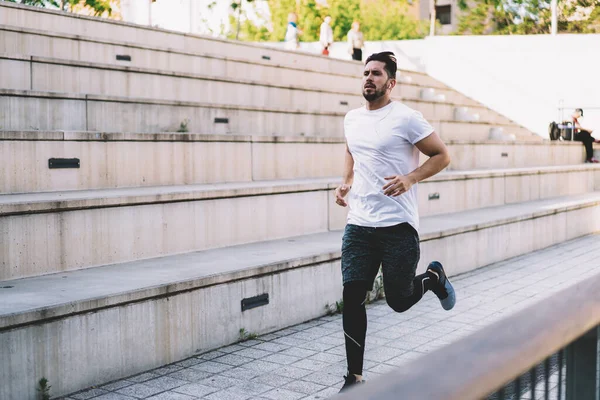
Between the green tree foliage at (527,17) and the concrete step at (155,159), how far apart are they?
3110 centimetres

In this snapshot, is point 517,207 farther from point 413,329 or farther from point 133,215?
point 133,215

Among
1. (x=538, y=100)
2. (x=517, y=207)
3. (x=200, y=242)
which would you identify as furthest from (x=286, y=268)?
(x=538, y=100)

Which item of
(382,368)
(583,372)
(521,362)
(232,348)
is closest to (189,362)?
(232,348)

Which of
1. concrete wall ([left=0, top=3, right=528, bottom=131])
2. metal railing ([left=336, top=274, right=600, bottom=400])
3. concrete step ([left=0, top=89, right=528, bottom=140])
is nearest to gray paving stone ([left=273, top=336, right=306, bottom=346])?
concrete step ([left=0, top=89, right=528, bottom=140])

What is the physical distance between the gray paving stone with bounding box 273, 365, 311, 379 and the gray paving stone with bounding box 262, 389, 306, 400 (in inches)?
12.1

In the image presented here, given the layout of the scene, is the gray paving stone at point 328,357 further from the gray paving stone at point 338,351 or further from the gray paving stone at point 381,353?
the gray paving stone at point 381,353

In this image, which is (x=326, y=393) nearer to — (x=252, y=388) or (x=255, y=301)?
(x=252, y=388)

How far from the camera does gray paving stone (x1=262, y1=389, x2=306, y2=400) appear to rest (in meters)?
4.71

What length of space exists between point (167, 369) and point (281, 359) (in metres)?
0.81

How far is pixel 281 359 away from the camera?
554 centimetres

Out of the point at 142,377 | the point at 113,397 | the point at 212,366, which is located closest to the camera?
the point at 113,397

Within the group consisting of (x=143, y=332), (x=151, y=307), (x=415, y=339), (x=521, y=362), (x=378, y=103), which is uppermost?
(x=378, y=103)

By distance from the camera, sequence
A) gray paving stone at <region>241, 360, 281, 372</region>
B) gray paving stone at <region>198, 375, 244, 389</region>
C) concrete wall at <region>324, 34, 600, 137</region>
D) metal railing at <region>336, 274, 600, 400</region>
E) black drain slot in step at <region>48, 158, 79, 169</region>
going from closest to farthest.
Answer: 1. metal railing at <region>336, 274, 600, 400</region>
2. gray paving stone at <region>198, 375, 244, 389</region>
3. gray paving stone at <region>241, 360, 281, 372</region>
4. black drain slot in step at <region>48, 158, 79, 169</region>
5. concrete wall at <region>324, 34, 600, 137</region>

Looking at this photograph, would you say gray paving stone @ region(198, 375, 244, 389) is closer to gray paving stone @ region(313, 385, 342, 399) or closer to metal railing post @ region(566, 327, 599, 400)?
gray paving stone @ region(313, 385, 342, 399)
